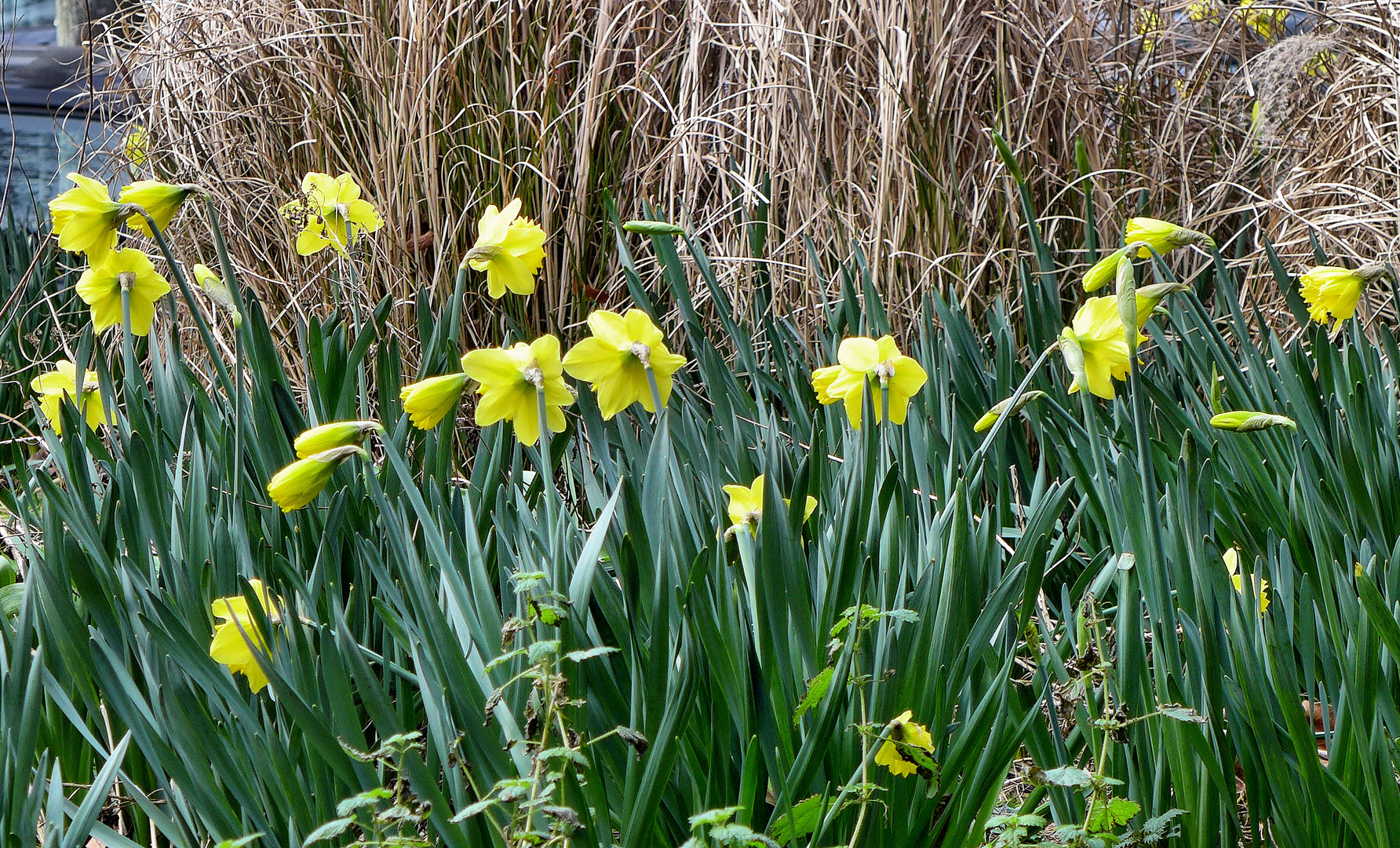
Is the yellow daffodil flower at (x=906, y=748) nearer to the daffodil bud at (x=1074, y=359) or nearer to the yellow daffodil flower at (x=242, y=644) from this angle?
the daffodil bud at (x=1074, y=359)

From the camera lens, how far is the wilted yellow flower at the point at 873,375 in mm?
1321

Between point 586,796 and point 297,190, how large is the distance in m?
2.05

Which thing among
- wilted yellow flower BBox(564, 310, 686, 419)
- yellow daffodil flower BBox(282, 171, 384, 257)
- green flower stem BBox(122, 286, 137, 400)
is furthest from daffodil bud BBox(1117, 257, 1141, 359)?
yellow daffodil flower BBox(282, 171, 384, 257)

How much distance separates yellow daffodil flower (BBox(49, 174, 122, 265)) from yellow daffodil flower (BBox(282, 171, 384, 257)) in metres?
0.54

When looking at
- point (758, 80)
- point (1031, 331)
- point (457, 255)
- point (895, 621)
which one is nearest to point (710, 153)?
point (758, 80)

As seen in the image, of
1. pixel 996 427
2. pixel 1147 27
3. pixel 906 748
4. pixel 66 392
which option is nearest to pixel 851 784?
pixel 906 748

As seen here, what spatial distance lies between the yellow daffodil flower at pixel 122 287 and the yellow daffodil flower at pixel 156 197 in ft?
0.21

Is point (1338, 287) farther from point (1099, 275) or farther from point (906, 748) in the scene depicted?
point (906, 748)

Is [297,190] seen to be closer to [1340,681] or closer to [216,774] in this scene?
[216,774]

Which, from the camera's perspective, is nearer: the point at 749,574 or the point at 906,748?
the point at 906,748

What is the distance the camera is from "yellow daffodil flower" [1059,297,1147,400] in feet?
4.24

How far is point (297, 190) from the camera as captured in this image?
8.64 feet

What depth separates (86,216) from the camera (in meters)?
1.47

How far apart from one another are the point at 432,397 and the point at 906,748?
67 cm
